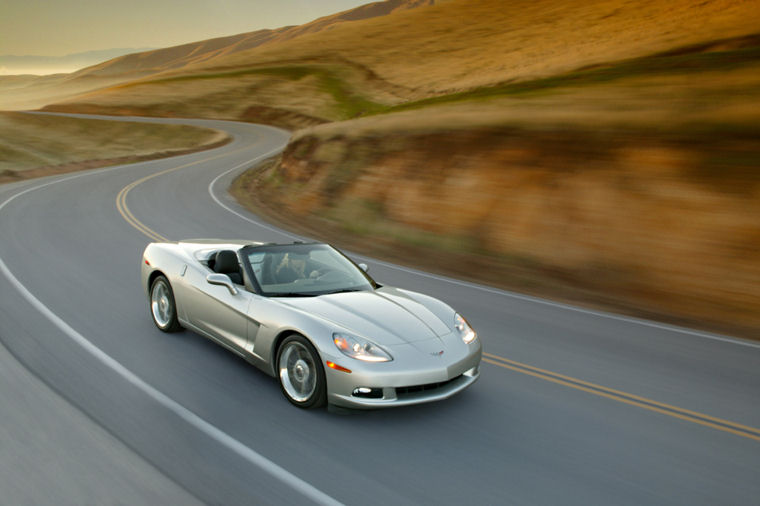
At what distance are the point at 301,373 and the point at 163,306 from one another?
2752 mm

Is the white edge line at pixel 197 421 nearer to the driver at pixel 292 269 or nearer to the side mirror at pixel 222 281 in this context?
the side mirror at pixel 222 281

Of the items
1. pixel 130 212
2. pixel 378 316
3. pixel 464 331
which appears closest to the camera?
pixel 378 316

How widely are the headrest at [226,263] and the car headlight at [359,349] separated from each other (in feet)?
6.38

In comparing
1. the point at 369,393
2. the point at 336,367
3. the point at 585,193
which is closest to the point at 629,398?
the point at 369,393

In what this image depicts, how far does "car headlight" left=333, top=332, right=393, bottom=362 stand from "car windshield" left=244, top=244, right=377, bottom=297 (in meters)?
0.91

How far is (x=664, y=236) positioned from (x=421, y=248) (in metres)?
4.90

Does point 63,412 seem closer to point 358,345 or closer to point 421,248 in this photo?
point 358,345

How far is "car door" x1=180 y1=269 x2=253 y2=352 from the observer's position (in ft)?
19.0

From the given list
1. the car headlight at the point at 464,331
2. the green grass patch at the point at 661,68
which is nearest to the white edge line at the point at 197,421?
the car headlight at the point at 464,331

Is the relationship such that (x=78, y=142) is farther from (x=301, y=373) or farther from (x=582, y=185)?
(x=301, y=373)

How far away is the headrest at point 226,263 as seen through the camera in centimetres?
643

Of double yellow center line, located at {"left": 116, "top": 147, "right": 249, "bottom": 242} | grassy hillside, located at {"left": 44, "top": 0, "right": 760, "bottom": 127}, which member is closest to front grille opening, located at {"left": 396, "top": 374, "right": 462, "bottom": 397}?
double yellow center line, located at {"left": 116, "top": 147, "right": 249, "bottom": 242}

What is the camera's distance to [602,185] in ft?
39.4

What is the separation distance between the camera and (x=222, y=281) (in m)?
5.83
